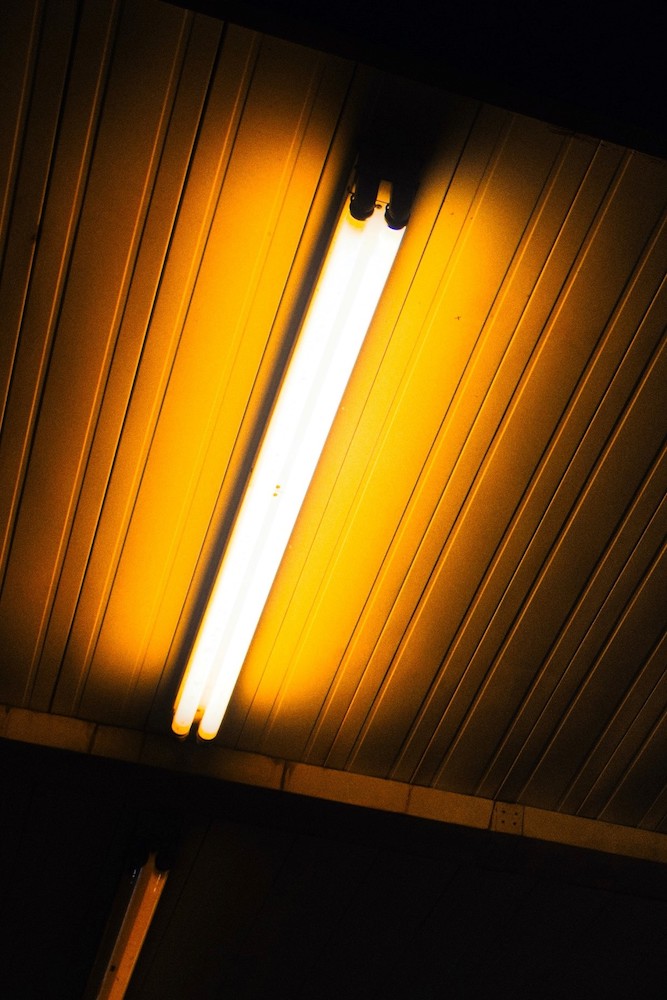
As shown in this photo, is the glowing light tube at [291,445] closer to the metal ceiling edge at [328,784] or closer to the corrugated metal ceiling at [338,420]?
the corrugated metal ceiling at [338,420]

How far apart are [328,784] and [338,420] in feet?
5.19

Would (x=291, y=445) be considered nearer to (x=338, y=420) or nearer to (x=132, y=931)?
(x=338, y=420)

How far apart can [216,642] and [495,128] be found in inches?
67.1

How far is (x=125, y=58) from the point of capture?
84.8 inches

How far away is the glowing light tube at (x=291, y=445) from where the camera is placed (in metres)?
2.17

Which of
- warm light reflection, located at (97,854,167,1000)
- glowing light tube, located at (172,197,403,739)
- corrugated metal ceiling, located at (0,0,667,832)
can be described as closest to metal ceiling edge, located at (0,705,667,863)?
corrugated metal ceiling, located at (0,0,667,832)

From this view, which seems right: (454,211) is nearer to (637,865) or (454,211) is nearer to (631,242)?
(631,242)

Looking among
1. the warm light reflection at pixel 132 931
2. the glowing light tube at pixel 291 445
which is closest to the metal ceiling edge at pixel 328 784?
the glowing light tube at pixel 291 445

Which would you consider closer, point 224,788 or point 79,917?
point 224,788

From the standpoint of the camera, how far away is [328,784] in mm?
3529

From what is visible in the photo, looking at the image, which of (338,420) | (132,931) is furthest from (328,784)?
(338,420)

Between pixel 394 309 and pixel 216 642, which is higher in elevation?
pixel 394 309

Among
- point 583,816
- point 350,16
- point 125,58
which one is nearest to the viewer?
point 350,16

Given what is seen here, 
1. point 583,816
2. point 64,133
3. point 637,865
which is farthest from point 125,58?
point 637,865
